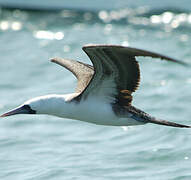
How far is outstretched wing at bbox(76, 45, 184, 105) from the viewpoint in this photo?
25.0ft

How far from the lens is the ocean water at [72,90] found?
31.8ft

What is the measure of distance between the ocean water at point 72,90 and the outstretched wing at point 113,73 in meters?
1.34

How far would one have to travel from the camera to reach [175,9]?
17797 millimetres

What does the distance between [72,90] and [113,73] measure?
5465 mm

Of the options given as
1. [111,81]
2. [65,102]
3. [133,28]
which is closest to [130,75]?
[111,81]

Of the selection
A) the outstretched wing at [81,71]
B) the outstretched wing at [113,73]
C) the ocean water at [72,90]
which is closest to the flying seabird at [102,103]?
the outstretched wing at [113,73]

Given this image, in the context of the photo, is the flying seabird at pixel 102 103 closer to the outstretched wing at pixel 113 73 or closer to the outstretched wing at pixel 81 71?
the outstretched wing at pixel 113 73

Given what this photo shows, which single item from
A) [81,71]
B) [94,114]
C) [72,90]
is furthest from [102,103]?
[72,90]

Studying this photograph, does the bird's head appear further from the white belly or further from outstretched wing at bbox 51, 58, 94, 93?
outstretched wing at bbox 51, 58, 94, 93

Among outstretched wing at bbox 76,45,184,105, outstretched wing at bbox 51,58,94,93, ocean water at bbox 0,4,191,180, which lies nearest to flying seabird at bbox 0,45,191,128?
outstretched wing at bbox 76,45,184,105

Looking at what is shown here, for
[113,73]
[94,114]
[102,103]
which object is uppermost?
[113,73]

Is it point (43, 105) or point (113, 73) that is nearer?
point (113, 73)

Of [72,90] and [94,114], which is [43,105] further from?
[72,90]

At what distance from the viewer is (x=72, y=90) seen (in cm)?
1380
